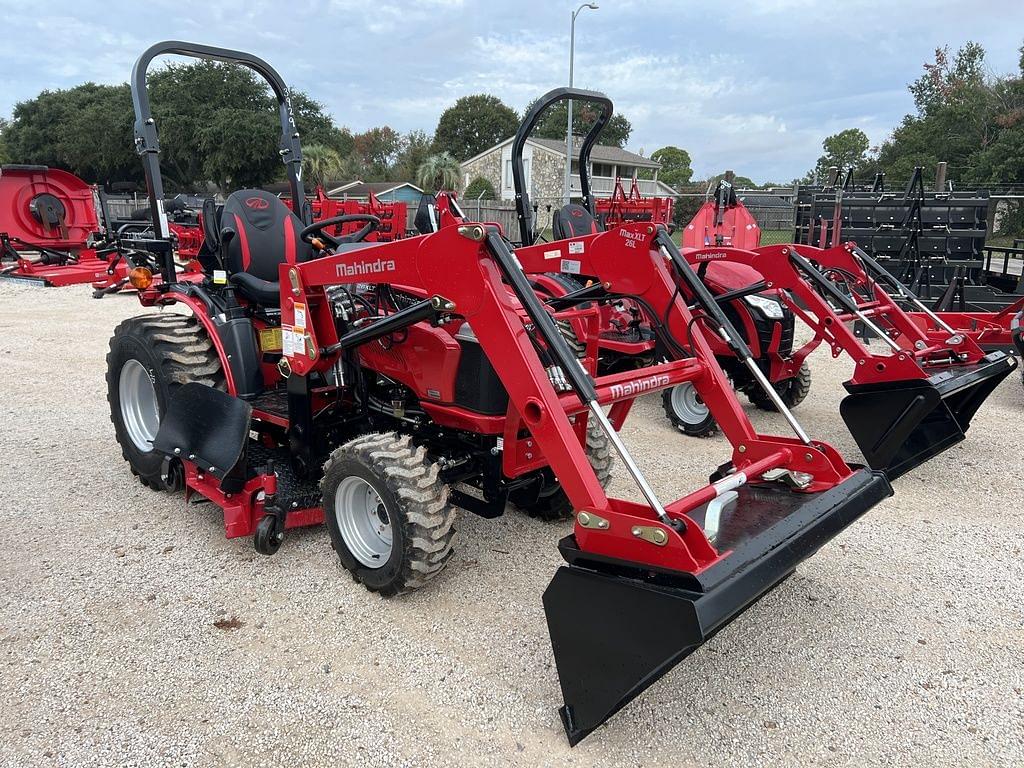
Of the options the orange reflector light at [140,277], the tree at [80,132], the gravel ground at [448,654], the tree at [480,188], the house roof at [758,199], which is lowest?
the gravel ground at [448,654]

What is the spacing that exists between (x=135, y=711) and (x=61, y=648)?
64cm

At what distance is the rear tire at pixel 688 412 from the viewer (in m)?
6.03

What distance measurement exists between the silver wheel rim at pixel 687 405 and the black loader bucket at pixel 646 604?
338 centimetres

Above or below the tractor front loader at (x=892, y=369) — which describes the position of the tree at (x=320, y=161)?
above

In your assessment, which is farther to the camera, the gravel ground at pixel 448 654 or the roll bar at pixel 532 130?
the roll bar at pixel 532 130

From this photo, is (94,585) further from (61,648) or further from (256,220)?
(256,220)

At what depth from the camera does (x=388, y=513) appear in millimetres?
3215

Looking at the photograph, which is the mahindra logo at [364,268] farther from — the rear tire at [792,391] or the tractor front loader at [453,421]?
the rear tire at [792,391]

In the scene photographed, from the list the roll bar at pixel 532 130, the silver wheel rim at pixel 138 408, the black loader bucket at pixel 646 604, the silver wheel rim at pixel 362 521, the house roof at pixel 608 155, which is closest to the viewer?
the black loader bucket at pixel 646 604

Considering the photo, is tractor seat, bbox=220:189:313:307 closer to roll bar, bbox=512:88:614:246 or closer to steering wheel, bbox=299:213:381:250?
steering wheel, bbox=299:213:381:250

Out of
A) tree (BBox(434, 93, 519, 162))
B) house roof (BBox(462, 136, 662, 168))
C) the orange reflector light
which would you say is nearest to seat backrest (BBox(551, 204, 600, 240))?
the orange reflector light

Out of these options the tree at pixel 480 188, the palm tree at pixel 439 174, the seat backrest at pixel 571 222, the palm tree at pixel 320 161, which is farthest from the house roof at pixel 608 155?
the seat backrest at pixel 571 222

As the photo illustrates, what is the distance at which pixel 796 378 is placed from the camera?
6.57m

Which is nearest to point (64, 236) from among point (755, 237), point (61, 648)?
point (755, 237)
